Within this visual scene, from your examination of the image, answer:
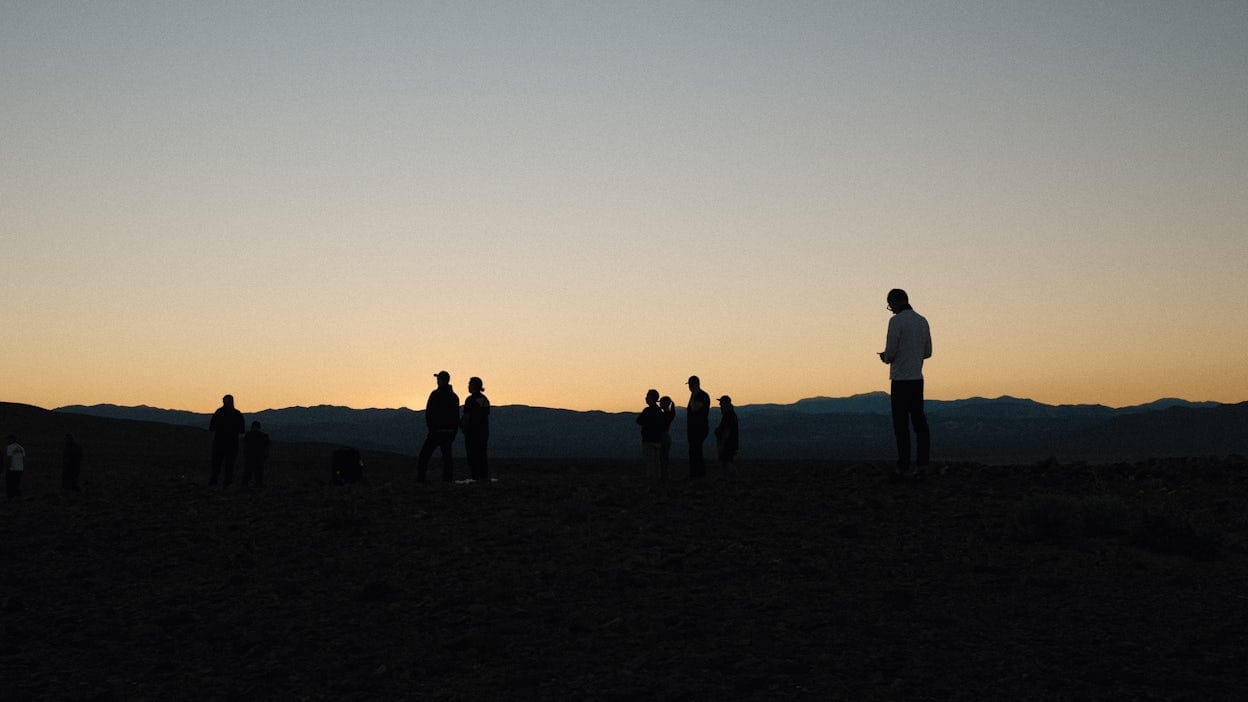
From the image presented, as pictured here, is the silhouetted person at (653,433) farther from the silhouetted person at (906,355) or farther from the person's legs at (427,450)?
the silhouetted person at (906,355)

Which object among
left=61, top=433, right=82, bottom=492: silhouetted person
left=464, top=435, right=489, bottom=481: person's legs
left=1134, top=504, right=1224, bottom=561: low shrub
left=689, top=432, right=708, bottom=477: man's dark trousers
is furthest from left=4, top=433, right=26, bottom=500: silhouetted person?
left=1134, top=504, right=1224, bottom=561: low shrub

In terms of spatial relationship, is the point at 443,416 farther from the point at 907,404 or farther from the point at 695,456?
the point at 907,404

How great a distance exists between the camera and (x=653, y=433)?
748 inches

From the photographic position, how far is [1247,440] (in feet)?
477

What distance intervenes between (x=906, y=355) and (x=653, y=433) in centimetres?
612

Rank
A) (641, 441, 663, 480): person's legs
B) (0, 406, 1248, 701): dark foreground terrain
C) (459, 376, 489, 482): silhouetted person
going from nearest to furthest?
1. (0, 406, 1248, 701): dark foreground terrain
2. (459, 376, 489, 482): silhouetted person
3. (641, 441, 663, 480): person's legs

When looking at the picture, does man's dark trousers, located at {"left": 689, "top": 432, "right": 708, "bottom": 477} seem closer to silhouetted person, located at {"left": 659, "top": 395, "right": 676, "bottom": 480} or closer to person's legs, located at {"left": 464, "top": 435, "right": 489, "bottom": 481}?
silhouetted person, located at {"left": 659, "top": 395, "right": 676, "bottom": 480}

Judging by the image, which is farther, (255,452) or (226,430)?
(255,452)

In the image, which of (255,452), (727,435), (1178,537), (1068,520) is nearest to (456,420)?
(727,435)

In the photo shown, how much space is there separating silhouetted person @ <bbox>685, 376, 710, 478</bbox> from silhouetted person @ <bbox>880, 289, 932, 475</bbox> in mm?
4897

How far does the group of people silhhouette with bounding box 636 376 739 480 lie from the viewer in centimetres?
1848

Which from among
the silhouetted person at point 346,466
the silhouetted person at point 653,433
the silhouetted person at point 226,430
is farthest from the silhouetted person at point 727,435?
the silhouetted person at point 226,430

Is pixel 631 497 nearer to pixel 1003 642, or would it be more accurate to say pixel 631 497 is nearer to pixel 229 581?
pixel 229 581

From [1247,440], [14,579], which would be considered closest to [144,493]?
[14,579]
